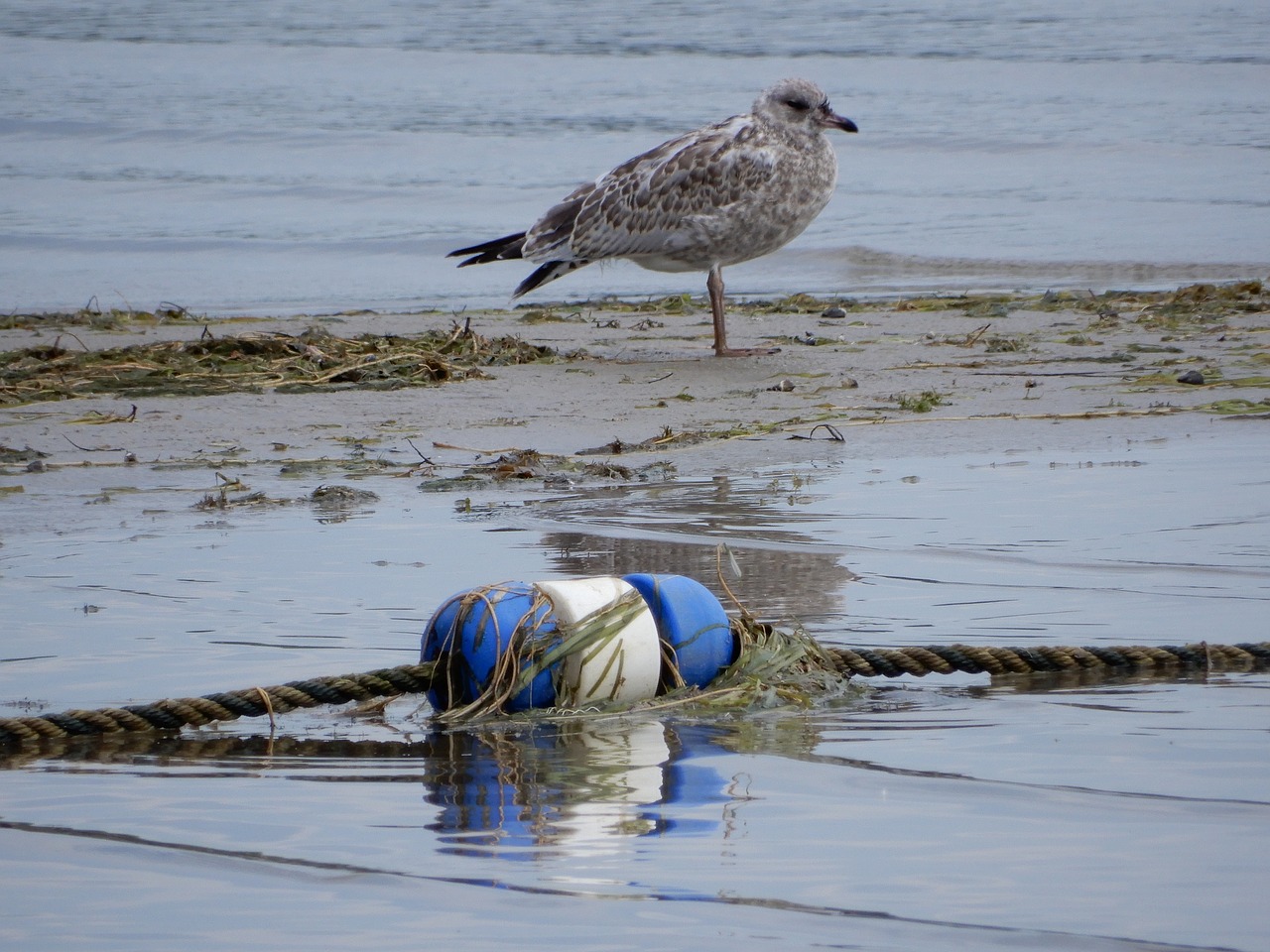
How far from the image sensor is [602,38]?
40062 mm

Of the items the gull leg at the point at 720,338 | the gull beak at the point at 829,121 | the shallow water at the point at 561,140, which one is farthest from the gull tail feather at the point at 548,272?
the shallow water at the point at 561,140

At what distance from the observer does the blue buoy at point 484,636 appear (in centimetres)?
336

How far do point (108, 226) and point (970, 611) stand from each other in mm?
15452

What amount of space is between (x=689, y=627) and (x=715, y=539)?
1488mm

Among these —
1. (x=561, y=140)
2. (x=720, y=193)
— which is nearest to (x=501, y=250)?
(x=720, y=193)

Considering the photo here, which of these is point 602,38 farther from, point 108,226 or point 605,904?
point 605,904

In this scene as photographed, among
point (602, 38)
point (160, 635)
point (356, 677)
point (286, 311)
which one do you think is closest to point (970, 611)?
point (356, 677)

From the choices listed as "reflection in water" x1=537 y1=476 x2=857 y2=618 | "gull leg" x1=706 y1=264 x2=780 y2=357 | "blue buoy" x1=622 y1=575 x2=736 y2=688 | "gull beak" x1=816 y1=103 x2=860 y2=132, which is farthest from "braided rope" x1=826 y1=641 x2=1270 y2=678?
"gull beak" x1=816 y1=103 x2=860 y2=132

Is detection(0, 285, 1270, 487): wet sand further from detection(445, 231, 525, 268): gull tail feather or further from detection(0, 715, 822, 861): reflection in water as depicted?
detection(0, 715, 822, 861): reflection in water

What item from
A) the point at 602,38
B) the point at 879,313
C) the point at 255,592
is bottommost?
the point at 255,592

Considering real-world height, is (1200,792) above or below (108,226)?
below

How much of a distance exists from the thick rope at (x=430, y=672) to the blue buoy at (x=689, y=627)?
0.23 metres

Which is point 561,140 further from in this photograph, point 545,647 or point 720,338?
point 545,647

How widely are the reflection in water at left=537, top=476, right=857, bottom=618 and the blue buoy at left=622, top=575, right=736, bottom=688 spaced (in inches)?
23.5
